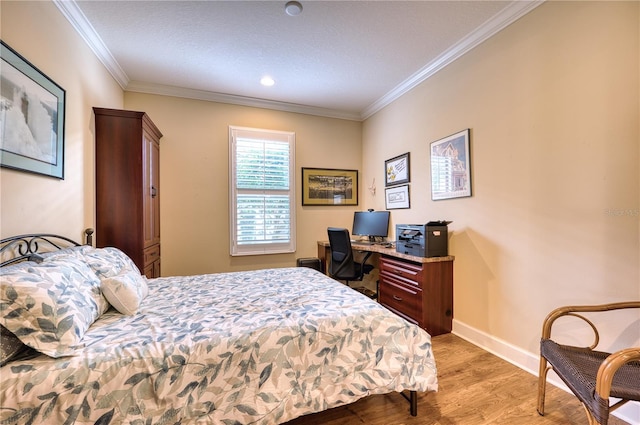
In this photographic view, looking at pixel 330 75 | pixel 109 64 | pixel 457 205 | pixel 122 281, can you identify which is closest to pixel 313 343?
pixel 122 281

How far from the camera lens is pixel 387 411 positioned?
159 cm

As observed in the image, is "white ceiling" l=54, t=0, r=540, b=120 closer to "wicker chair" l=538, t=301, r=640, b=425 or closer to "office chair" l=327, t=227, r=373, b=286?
"office chair" l=327, t=227, r=373, b=286

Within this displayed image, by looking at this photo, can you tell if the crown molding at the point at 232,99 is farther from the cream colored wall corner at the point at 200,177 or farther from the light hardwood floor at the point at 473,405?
the light hardwood floor at the point at 473,405

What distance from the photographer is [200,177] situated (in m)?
3.42

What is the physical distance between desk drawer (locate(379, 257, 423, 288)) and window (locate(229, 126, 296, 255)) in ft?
4.64

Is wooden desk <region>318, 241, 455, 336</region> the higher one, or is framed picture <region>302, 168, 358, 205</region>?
framed picture <region>302, 168, 358, 205</region>

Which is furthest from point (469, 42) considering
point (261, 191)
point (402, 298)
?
point (261, 191)

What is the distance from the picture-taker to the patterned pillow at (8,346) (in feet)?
3.27

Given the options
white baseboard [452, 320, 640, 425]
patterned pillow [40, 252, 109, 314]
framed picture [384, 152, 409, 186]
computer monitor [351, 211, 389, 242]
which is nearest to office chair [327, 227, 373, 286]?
computer monitor [351, 211, 389, 242]

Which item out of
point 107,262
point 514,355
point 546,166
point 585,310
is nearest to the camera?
point 585,310

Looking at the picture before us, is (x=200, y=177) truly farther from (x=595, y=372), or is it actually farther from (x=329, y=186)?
(x=595, y=372)

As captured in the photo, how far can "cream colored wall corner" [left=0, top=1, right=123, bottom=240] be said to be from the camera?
149 cm

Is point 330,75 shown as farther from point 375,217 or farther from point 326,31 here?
point 375,217

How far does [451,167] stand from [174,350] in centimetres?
266
